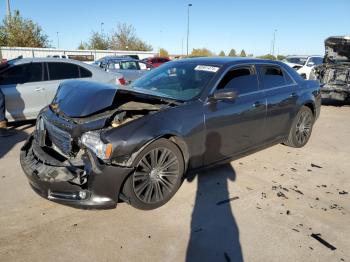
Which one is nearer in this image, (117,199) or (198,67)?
(117,199)

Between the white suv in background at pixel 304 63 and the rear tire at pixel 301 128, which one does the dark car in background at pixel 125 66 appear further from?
the rear tire at pixel 301 128

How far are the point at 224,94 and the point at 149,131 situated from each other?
44.4 inches

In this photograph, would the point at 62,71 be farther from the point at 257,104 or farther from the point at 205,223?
the point at 205,223

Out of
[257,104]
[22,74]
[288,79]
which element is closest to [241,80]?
[257,104]

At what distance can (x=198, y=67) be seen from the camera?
15.3 ft

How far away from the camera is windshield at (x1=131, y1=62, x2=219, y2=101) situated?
4254mm

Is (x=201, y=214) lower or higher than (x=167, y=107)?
lower

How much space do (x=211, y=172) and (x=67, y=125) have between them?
2197 mm

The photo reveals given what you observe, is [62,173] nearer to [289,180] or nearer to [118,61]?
[289,180]

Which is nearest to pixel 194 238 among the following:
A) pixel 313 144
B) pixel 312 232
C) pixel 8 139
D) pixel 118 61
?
pixel 312 232

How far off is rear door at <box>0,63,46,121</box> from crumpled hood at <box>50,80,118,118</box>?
10.8 ft

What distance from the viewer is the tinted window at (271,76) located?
199 inches

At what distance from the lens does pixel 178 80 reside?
15.2ft

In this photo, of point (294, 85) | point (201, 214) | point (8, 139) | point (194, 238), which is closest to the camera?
point (194, 238)
